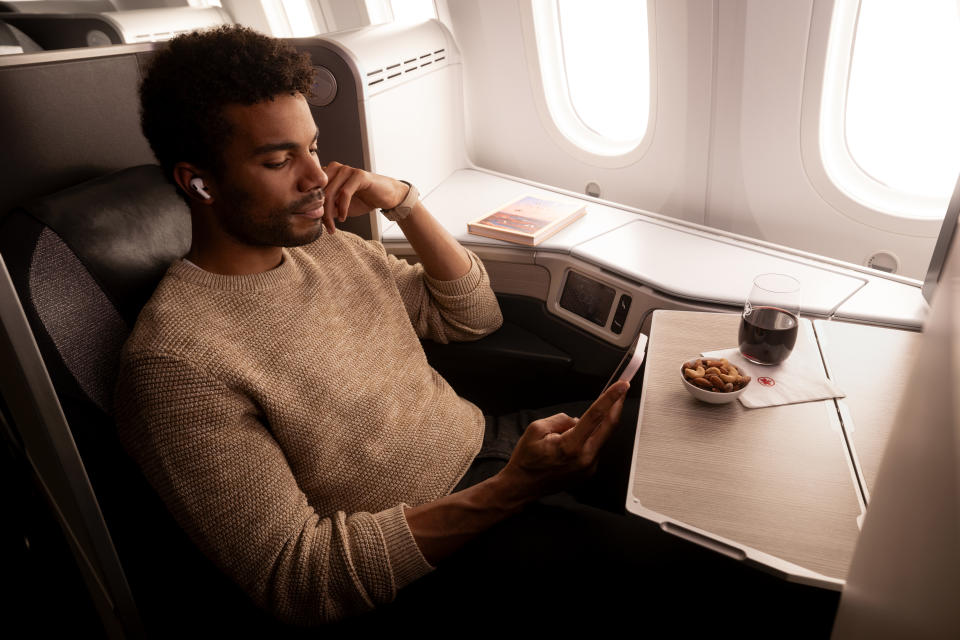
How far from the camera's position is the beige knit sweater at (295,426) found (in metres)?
1.06

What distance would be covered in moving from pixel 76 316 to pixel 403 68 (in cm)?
160

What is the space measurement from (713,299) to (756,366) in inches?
19.3

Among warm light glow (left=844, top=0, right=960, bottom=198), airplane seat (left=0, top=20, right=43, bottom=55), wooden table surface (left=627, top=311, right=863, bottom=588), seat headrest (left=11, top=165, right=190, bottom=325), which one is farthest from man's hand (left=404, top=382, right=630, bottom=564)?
airplane seat (left=0, top=20, right=43, bottom=55)

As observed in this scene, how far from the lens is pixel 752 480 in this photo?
1015 millimetres

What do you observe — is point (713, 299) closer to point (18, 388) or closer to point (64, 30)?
point (18, 388)

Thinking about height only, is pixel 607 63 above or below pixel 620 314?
above

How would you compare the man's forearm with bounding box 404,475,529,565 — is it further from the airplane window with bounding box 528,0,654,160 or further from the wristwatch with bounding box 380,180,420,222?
the airplane window with bounding box 528,0,654,160

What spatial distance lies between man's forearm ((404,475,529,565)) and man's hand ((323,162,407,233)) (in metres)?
0.67

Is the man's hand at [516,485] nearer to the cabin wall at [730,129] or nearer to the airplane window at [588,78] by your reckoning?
the cabin wall at [730,129]

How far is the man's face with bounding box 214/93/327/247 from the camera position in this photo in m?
1.21

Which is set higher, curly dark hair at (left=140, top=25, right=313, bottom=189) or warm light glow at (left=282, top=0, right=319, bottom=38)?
curly dark hair at (left=140, top=25, right=313, bottom=189)

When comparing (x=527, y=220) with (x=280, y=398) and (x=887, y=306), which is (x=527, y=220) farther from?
(x=280, y=398)

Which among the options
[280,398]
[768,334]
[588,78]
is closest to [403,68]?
[588,78]

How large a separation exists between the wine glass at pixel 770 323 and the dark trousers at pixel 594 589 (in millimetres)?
401
